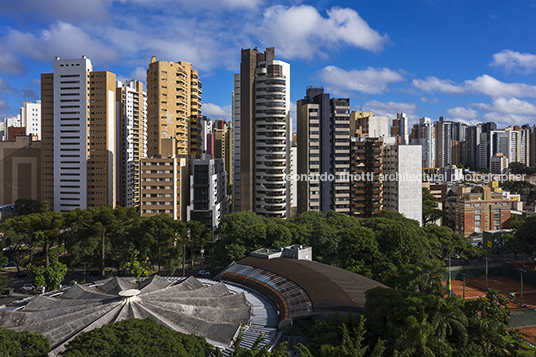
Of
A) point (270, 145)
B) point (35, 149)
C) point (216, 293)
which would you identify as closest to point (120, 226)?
point (216, 293)

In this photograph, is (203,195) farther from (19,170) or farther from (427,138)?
(427,138)

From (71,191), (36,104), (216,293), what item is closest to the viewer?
(216,293)

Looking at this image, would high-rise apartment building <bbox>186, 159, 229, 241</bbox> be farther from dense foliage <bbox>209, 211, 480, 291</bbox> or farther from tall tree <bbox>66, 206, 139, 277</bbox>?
dense foliage <bbox>209, 211, 480, 291</bbox>

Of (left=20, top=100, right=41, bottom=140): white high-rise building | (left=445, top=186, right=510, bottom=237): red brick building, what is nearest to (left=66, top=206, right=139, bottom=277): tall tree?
(left=445, top=186, right=510, bottom=237): red brick building

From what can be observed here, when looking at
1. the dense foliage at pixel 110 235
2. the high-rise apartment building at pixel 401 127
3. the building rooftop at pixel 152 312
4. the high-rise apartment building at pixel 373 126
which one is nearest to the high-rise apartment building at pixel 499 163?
the high-rise apartment building at pixel 401 127

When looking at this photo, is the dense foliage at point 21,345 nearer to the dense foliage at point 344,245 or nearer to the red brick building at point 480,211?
the dense foliage at point 344,245

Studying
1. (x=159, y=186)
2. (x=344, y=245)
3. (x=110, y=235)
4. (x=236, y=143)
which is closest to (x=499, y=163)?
(x=236, y=143)

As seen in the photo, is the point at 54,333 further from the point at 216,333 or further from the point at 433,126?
the point at 433,126
